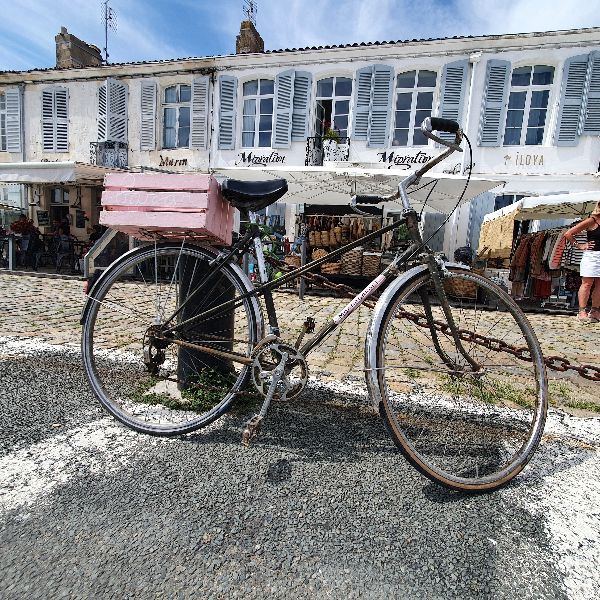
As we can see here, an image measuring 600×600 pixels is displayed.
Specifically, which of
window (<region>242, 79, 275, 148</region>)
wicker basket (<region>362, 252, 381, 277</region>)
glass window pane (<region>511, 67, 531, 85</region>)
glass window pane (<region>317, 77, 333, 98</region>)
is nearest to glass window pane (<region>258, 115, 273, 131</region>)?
window (<region>242, 79, 275, 148</region>)

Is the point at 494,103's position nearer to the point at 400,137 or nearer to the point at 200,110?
the point at 400,137

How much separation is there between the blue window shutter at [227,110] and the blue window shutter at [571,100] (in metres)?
10.6

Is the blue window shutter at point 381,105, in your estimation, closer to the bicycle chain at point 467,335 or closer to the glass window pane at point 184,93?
the glass window pane at point 184,93

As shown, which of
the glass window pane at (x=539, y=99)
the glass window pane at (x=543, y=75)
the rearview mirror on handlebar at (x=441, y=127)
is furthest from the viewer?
the glass window pane at (x=539, y=99)

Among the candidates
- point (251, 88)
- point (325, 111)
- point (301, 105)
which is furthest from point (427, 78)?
point (251, 88)

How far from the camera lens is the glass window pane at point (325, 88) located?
44.2ft

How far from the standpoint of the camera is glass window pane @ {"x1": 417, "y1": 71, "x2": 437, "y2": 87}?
12.6 meters

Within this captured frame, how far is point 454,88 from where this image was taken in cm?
1217

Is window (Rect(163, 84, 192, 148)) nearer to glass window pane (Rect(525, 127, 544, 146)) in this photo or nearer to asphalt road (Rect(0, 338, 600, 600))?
glass window pane (Rect(525, 127, 544, 146))

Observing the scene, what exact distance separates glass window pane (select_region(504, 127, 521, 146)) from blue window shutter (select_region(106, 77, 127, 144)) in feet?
45.5

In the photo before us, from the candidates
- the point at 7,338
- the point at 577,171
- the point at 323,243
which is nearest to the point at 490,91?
the point at 577,171

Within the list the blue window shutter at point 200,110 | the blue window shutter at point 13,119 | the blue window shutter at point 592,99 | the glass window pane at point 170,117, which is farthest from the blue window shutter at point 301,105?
the blue window shutter at point 13,119

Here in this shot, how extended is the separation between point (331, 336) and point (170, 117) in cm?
1444

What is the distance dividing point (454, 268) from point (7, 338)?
14.5 ft
